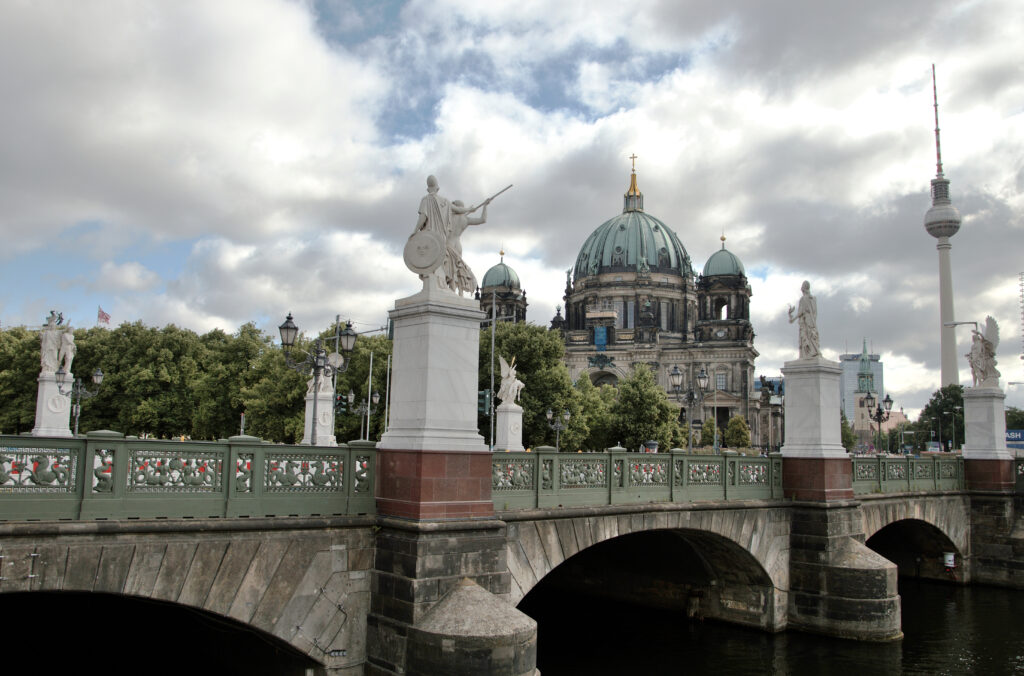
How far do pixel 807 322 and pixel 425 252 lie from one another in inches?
467

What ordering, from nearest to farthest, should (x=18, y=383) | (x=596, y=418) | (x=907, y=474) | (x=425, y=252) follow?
(x=425, y=252) < (x=907, y=474) < (x=18, y=383) < (x=596, y=418)

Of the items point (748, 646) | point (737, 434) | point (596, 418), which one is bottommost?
point (748, 646)

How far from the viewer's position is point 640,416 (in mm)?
58375

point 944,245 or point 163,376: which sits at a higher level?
point 944,245

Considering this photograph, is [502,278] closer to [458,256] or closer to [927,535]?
[927,535]

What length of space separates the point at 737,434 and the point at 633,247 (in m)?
30.8

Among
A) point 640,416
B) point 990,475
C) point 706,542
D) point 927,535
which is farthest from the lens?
point 640,416

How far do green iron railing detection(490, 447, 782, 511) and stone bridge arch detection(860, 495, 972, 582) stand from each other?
6.75 metres

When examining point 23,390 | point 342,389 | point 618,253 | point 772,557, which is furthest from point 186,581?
point 618,253

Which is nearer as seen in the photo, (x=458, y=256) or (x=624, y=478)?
(x=458, y=256)

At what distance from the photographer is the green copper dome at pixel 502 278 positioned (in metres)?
108

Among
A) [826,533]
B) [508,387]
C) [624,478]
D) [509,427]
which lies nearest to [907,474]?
[826,533]

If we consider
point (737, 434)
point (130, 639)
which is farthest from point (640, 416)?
point (130, 639)

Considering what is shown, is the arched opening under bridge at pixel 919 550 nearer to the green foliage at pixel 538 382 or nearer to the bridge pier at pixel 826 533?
the bridge pier at pixel 826 533
